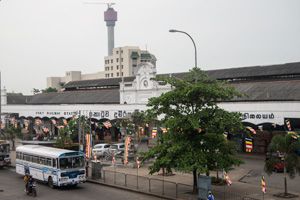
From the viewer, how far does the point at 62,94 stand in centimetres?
7094

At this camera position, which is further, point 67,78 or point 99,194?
point 67,78

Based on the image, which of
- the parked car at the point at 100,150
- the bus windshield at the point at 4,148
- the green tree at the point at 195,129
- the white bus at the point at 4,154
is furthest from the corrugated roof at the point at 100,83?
the green tree at the point at 195,129

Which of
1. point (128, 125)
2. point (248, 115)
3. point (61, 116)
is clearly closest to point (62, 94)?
point (61, 116)

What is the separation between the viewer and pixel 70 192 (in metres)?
26.2

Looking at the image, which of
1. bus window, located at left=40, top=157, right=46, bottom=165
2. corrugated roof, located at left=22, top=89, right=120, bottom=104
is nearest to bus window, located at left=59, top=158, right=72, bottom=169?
bus window, located at left=40, top=157, right=46, bottom=165

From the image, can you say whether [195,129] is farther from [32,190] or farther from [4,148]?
[4,148]

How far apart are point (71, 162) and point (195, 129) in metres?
9.49

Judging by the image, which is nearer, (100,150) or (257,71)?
(100,150)

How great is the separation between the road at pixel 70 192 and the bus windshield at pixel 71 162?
5.69ft

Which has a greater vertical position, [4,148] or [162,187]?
[4,148]

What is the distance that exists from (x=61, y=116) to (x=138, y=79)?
18.1 m

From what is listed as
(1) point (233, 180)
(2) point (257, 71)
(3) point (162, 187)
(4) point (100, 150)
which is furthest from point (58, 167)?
(2) point (257, 71)

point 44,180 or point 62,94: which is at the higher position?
point 62,94

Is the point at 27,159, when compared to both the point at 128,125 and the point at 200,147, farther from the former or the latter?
the point at 200,147
